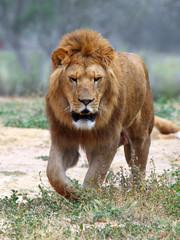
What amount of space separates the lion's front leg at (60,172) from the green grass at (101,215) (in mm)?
79

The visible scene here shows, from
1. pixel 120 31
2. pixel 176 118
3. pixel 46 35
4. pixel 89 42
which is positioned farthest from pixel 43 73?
pixel 89 42

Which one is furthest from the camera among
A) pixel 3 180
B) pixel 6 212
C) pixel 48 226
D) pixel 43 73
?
pixel 43 73

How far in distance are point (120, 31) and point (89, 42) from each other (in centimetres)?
1198

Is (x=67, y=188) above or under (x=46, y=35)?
under

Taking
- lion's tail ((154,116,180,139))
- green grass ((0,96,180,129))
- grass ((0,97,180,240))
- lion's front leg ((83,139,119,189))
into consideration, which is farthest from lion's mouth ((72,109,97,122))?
green grass ((0,96,180,129))

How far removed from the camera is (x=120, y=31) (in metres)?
16.0

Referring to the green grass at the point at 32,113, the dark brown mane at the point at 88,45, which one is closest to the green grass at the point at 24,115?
the green grass at the point at 32,113

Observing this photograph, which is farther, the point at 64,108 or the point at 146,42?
the point at 146,42

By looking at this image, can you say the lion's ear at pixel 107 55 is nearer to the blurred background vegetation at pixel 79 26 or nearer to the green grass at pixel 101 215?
the green grass at pixel 101 215

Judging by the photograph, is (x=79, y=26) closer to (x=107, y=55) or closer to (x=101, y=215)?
(x=107, y=55)

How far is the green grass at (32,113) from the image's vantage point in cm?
941

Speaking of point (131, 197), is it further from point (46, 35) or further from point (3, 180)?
point (46, 35)

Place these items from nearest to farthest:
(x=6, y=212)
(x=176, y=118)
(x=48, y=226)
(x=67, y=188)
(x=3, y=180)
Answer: (x=48, y=226) → (x=6, y=212) → (x=67, y=188) → (x=3, y=180) → (x=176, y=118)

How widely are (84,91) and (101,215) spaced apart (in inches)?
39.5
